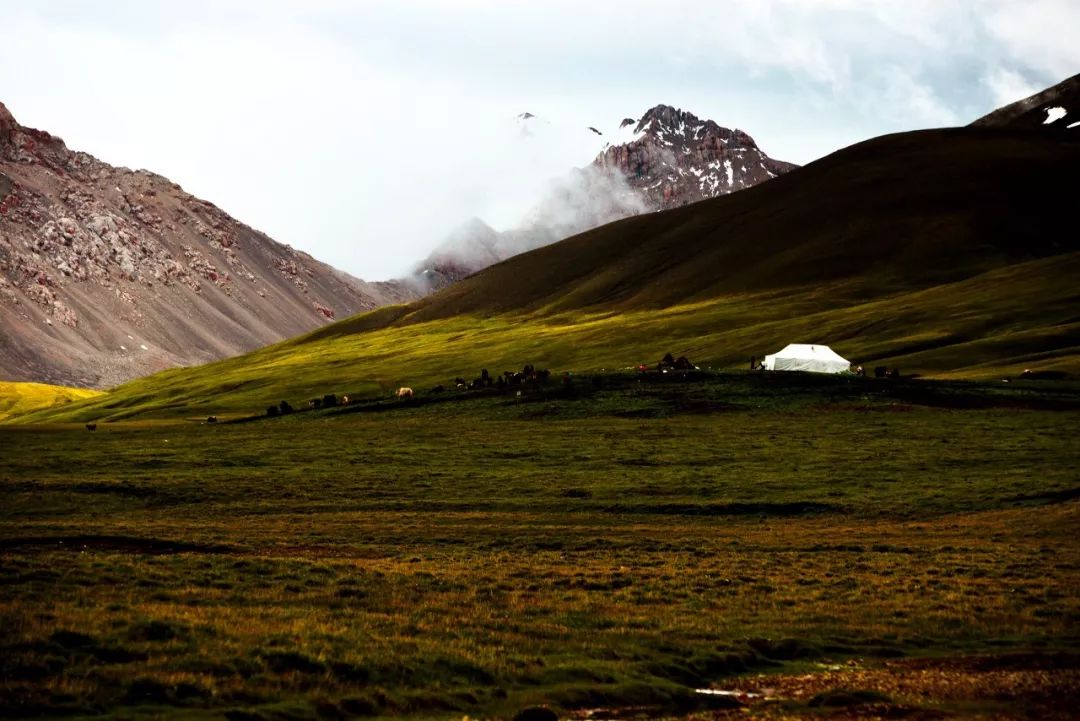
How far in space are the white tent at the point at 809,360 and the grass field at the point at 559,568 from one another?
33.0 meters

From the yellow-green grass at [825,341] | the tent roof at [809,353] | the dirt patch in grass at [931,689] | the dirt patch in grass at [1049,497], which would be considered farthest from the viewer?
the yellow-green grass at [825,341]

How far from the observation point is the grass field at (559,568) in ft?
72.1

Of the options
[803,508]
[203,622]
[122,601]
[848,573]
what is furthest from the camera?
[803,508]

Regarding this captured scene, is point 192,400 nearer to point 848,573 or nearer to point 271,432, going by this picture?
point 271,432

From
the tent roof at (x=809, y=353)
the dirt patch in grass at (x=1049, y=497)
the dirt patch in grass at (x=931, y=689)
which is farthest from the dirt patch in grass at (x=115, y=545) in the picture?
the tent roof at (x=809, y=353)

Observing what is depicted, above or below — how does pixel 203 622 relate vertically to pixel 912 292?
below

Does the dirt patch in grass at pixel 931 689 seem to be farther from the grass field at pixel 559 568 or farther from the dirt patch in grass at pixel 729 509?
the dirt patch in grass at pixel 729 509

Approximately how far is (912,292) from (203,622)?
192 metres

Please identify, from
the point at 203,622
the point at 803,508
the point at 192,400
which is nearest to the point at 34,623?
the point at 203,622

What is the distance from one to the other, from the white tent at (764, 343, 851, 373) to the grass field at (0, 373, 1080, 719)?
108 feet

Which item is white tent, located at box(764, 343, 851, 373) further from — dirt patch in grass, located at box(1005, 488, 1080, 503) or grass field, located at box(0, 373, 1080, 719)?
dirt patch in grass, located at box(1005, 488, 1080, 503)

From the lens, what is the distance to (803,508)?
60.2 meters

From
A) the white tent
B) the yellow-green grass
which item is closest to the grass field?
the white tent

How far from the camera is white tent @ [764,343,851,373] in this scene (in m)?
132
